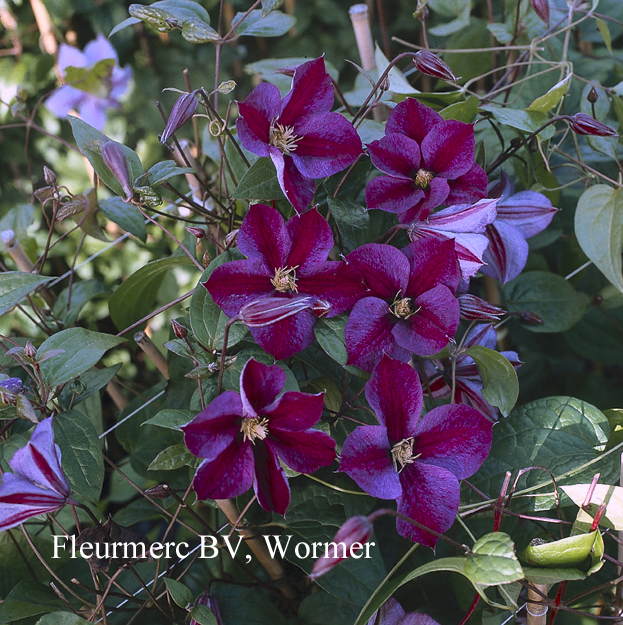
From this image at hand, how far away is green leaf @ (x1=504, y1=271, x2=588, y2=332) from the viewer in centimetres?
68

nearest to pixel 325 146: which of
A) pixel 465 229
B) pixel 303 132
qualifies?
pixel 303 132

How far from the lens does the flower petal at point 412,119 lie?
0.44m

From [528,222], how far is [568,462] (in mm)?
214

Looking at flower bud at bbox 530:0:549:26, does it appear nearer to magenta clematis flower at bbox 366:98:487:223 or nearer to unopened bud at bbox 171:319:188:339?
magenta clematis flower at bbox 366:98:487:223

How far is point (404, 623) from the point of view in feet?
1.51

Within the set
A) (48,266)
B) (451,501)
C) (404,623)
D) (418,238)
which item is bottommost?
(48,266)

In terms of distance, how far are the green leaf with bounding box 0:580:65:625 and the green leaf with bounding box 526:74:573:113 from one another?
22.9 inches

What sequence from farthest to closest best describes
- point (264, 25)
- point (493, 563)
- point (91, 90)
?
point (91, 90) → point (264, 25) → point (493, 563)

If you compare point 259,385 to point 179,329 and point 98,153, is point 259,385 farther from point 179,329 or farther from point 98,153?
point 98,153

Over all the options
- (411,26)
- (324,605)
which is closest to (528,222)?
(324,605)

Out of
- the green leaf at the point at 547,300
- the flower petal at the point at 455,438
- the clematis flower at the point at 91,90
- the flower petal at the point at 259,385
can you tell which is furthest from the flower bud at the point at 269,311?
the clematis flower at the point at 91,90

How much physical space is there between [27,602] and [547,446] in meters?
0.45

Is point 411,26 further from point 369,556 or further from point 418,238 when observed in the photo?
point 369,556

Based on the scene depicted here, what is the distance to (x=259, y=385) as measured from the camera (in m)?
0.36
